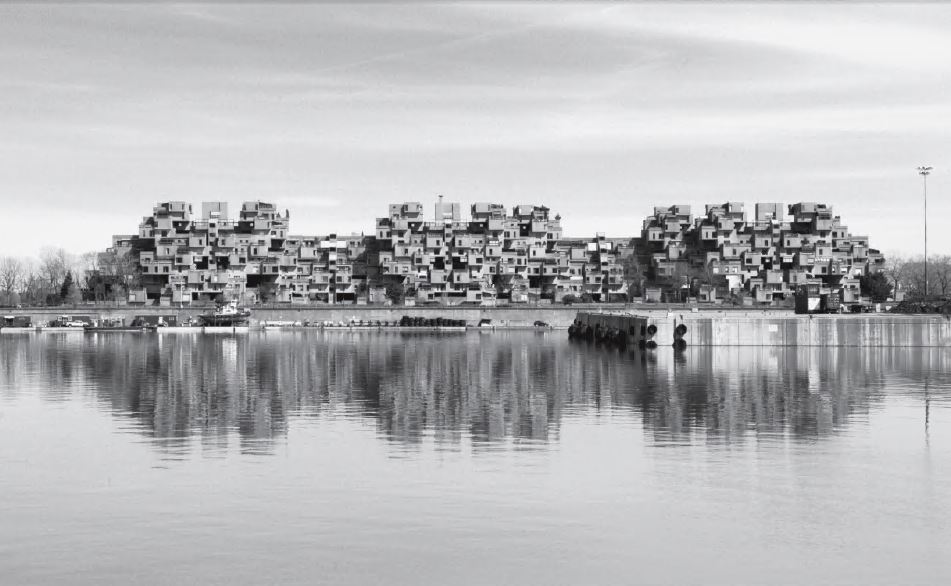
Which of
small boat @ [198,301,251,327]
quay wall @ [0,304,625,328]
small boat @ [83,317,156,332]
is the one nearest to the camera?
small boat @ [83,317,156,332]

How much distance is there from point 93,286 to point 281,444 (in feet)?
585

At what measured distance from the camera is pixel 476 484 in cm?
2344

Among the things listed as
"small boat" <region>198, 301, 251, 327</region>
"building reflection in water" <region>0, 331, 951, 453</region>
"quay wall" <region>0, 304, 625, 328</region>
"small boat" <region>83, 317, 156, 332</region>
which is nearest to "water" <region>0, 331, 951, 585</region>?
"building reflection in water" <region>0, 331, 951, 453</region>

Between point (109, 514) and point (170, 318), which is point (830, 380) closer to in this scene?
point (109, 514)

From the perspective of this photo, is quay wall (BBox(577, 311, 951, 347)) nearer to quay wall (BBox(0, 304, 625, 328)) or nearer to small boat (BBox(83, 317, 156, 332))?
quay wall (BBox(0, 304, 625, 328))

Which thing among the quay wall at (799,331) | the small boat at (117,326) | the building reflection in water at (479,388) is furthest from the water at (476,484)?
the small boat at (117,326)

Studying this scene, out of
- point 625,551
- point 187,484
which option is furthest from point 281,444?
point 625,551

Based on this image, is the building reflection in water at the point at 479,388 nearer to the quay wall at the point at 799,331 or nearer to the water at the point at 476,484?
the water at the point at 476,484

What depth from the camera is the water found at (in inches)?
679

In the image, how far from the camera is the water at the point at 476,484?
17.2 metres

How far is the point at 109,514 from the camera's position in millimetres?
20859

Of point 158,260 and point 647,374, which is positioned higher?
point 158,260

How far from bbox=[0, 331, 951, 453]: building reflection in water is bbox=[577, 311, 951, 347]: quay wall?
181 inches

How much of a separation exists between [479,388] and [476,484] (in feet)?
81.5
